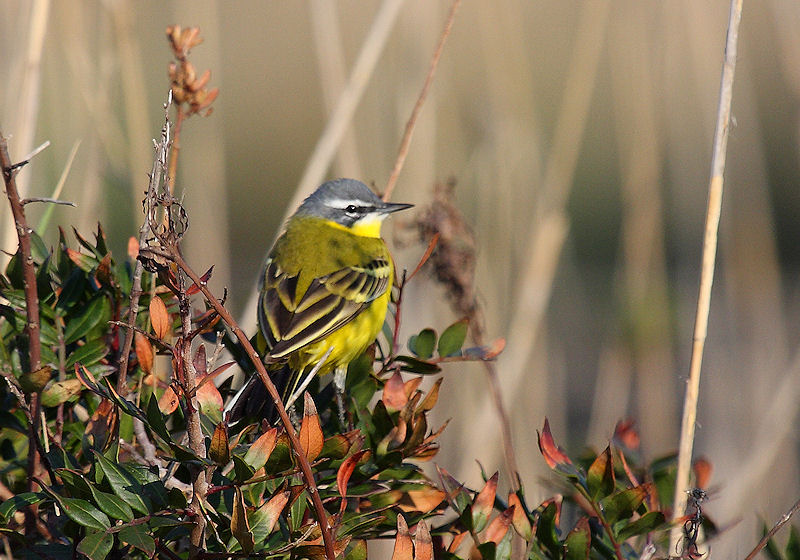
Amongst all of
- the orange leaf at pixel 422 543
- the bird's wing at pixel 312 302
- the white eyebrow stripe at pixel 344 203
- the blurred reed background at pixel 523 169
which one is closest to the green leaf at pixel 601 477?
the orange leaf at pixel 422 543

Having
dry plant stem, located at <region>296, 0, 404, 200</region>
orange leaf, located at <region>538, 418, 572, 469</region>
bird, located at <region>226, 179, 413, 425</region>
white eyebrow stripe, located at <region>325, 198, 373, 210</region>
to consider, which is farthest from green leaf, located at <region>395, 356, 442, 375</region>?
Answer: white eyebrow stripe, located at <region>325, 198, 373, 210</region>

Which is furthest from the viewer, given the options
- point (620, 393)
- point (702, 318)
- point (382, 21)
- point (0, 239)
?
point (620, 393)

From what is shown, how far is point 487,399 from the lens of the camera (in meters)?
3.05

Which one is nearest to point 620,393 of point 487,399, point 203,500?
point 487,399

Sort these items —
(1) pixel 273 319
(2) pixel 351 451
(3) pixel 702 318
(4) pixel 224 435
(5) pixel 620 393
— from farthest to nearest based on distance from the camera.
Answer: (5) pixel 620 393 → (1) pixel 273 319 → (3) pixel 702 318 → (2) pixel 351 451 → (4) pixel 224 435

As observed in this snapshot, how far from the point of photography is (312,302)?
2137 millimetres

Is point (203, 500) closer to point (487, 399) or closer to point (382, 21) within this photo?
point (382, 21)

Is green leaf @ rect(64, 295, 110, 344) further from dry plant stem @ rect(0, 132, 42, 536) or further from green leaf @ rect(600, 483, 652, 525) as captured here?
green leaf @ rect(600, 483, 652, 525)

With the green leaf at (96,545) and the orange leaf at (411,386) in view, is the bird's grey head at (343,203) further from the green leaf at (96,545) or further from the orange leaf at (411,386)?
the green leaf at (96,545)

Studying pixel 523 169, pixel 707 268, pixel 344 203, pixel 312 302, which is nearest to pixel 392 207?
pixel 344 203

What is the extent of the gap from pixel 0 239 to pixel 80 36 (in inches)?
26.7

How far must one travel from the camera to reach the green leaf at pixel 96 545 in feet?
3.11

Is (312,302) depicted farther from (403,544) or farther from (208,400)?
(403,544)

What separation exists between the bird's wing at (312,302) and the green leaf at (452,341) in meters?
0.46
